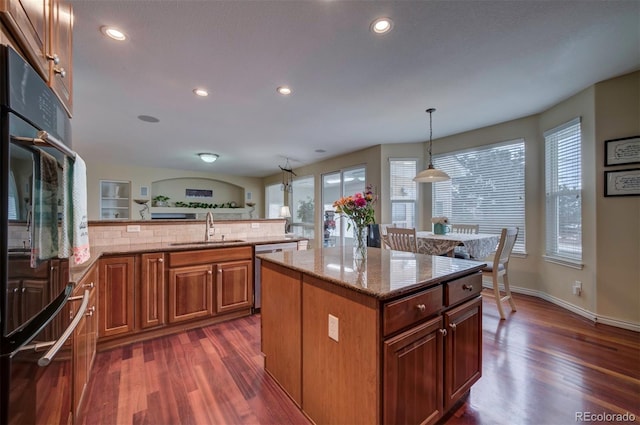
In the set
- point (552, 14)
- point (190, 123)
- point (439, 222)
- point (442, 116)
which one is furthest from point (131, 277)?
point (442, 116)

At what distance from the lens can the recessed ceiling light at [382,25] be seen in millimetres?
1864

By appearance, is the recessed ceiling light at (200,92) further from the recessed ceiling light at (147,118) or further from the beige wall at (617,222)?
the beige wall at (617,222)

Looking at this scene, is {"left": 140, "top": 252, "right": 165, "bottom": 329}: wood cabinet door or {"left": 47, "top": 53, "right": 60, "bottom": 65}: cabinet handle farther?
{"left": 140, "top": 252, "right": 165, "bottom": 329}: wood cabinet door

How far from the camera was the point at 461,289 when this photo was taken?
1.55m

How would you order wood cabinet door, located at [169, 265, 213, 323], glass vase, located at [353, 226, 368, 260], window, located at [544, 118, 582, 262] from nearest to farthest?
glass vase, located at [353, 226, 368, 260], wood cabinet door, located at [169, 265, 213, 323], window, located at [544, 118, 582, 262]

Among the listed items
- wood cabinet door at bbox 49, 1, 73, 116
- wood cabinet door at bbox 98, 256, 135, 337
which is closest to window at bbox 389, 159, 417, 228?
wood cabinet door at bbox 98, 256, 135, 337

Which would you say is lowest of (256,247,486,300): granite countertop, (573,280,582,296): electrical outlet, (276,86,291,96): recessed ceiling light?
(573,280,582,296): electrical outlet

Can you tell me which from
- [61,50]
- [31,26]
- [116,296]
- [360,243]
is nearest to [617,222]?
[360,243]

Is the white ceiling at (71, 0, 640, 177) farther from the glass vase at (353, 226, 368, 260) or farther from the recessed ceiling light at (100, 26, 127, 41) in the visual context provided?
the glass vase at (353, 226, 368, 260)

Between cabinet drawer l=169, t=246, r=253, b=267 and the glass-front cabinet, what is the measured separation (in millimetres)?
6162

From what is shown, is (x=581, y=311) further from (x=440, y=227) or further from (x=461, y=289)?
(x=461, y=289)

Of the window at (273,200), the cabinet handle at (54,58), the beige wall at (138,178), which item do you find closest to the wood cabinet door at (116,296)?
the cabinet handle at (54,58)

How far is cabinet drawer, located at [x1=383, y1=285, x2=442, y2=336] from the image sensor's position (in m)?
1.16

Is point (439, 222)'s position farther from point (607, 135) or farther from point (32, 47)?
point (32, 47)
